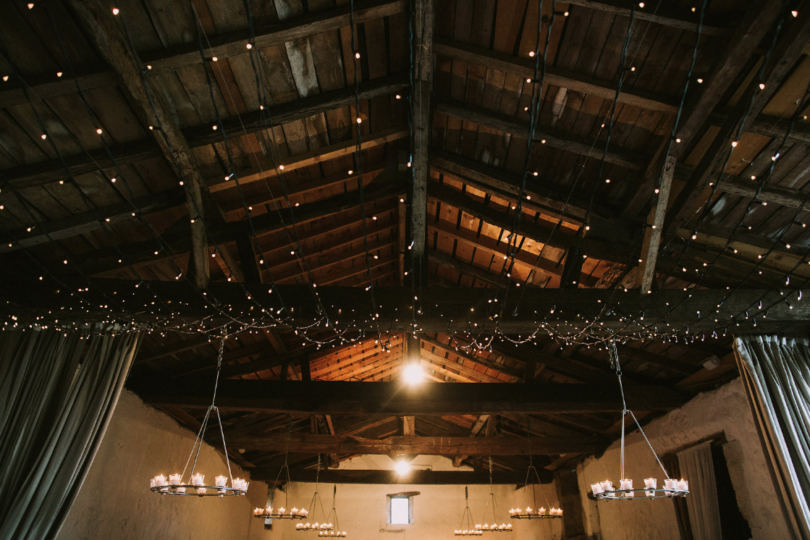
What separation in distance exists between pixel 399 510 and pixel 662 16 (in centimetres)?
1327

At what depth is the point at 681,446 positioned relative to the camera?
21.6 ft

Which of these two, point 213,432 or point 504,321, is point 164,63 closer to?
point 504,321

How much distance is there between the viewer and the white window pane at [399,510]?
12688 millimetres

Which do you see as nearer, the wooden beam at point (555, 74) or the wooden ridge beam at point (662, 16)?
the wooden ridge beam at point (662, 16)

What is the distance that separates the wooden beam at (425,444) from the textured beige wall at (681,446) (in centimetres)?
97

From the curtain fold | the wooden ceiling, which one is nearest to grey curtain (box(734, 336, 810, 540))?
the wooden ceiling

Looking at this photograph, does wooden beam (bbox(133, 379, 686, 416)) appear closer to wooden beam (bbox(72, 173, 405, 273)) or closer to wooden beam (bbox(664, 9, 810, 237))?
wooden beam (bbox(72, 173, 405, 273))

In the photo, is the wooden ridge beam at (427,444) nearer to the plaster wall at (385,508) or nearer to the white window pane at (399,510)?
the plaster wall at (385,508)

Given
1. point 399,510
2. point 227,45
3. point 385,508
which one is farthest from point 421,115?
point 399,510

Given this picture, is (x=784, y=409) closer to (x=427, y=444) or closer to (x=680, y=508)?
(x=680, y=508)

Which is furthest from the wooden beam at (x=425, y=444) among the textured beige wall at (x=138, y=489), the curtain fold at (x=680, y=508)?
the curtain fold at (x=680, y=508)

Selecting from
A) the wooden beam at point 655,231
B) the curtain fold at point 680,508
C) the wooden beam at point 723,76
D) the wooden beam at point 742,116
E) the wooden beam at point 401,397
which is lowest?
the curtain fold at point 680,508

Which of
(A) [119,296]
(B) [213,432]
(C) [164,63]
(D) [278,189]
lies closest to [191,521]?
(B) [213,432]

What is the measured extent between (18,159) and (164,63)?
139 cm
